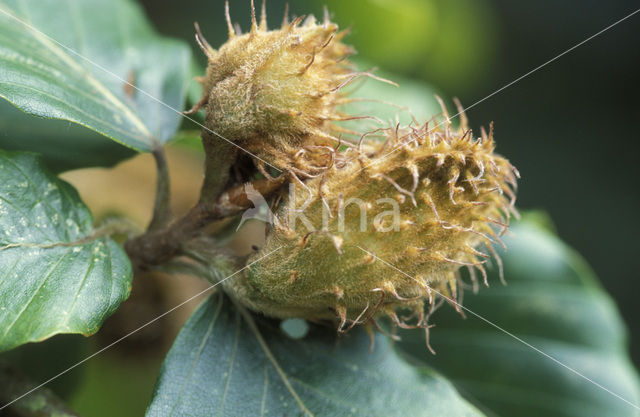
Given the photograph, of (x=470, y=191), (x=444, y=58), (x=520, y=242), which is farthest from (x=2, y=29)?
(x=444, y=58)

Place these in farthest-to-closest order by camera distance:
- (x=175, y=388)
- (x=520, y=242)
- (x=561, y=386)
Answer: (x=520, y=242) → (x=561, y=386) → (x=175, y=388)

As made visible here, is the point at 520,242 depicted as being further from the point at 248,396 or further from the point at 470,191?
the point at 248,396

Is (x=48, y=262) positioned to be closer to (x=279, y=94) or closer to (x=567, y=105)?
(x=279, y=94)

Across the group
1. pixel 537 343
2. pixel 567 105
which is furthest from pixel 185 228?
pixel 567 105

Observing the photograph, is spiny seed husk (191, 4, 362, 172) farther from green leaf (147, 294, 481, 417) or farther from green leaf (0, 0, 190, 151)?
green leaf (147, 294, 481, 417)

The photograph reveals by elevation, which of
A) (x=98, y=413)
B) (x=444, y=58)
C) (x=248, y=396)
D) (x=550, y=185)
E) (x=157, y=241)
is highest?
(x=444, y=58)

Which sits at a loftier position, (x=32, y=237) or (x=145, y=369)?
(x=32, y=237)
